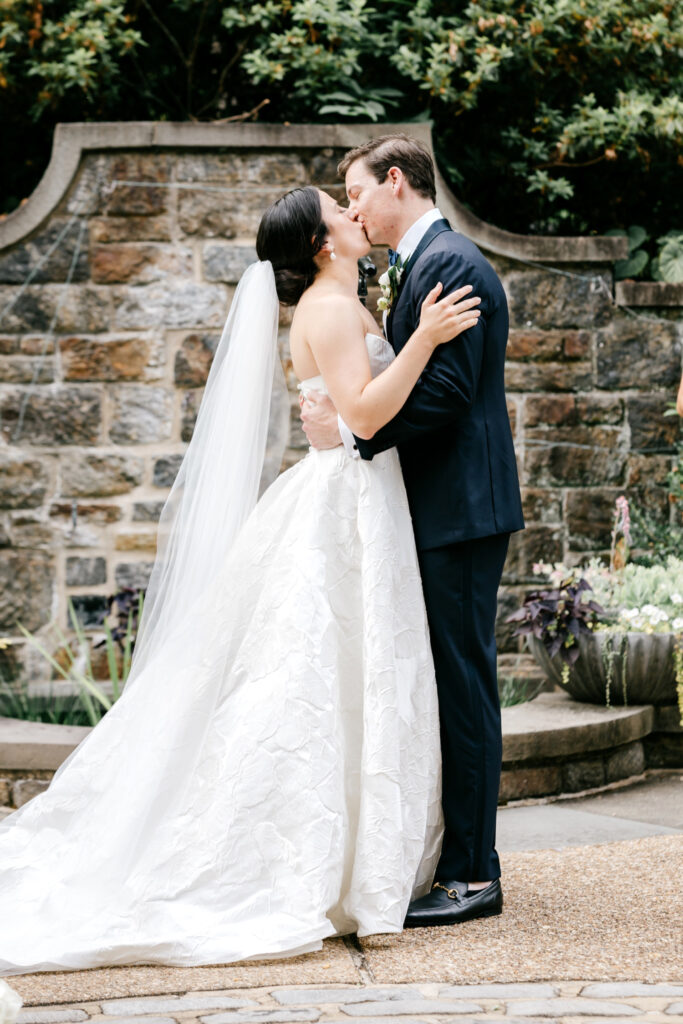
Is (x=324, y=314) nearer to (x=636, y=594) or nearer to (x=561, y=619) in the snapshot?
(x=561, y=619)

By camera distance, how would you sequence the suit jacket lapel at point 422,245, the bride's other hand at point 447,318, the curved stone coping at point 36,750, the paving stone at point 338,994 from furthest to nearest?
the curved stone coping at point 36,750
the suit jacket lapel at point 422,245
the bride's other hand at point 447,318
the paving stone at point 338,994

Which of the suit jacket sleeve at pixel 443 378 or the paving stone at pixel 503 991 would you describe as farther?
the suit jacket sleeve at pixel 443 378

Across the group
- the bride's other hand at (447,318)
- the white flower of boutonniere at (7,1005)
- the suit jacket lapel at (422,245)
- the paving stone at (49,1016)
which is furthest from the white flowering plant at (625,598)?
the white flower of boutonniere at (7,1005)

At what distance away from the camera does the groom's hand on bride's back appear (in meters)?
3.39

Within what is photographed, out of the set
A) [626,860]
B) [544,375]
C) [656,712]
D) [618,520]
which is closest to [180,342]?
[544,375]

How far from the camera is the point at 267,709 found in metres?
3.16

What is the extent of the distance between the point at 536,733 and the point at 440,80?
3418mm

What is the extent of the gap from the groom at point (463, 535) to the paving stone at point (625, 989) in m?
0.60

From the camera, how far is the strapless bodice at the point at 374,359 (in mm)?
3371

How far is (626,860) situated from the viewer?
3.82 metres

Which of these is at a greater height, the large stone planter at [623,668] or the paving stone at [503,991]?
the large stone planter at [623,668]

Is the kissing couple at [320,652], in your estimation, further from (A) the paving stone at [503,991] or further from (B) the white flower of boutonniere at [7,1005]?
(B) the white flower of boutonniere at [7,1005]

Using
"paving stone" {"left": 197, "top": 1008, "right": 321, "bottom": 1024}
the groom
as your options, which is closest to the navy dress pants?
the groom

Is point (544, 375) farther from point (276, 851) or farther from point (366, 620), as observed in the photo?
point (276, 851)
